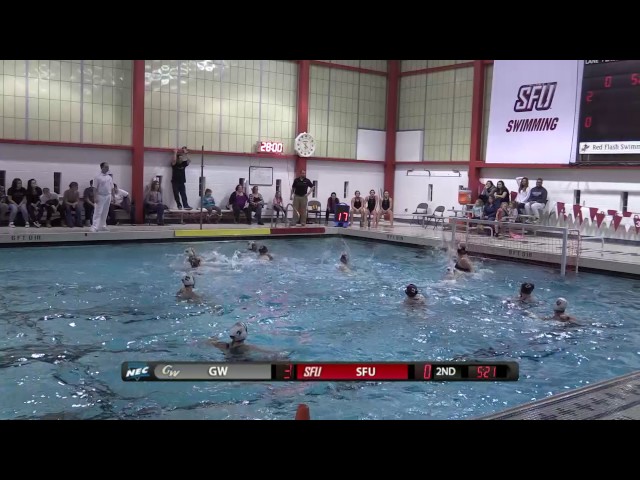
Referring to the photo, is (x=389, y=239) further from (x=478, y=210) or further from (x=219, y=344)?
(x=219, y=344)

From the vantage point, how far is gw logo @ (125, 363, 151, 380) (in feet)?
11.0

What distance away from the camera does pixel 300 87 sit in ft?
72.0

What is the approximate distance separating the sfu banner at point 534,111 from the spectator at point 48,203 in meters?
12.8

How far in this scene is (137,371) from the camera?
3369mm

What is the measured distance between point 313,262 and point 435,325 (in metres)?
5.64

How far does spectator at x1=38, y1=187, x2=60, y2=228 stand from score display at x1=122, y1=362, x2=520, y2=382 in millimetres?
13954

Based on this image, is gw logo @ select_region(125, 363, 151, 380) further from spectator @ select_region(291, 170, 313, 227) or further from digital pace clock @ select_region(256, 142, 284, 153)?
digital pace clock @ select_region(256, 142, 284, 153)

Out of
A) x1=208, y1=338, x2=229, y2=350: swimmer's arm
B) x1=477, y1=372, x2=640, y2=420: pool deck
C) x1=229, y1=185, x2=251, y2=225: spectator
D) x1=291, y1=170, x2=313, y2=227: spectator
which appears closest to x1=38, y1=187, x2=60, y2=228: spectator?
x1=229, y1=185, x2=251, y2=225: spectator

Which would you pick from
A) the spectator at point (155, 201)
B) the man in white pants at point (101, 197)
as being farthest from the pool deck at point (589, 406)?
the spectator at point (155, 201)

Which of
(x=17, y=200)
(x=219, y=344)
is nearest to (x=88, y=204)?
(x=17, y=200)

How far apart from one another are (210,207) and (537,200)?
9.49 meters
